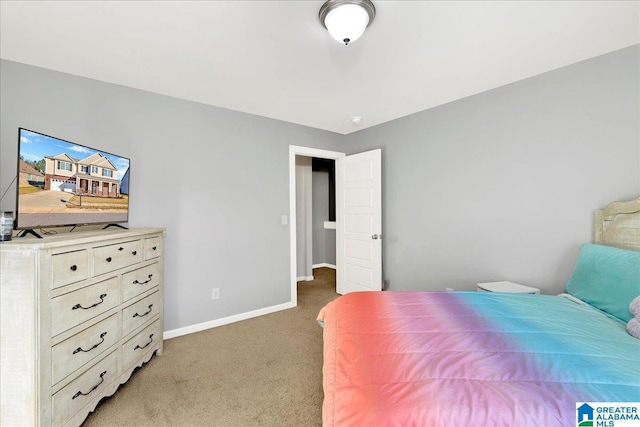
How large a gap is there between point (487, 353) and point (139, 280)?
232cm

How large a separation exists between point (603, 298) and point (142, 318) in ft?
10.5

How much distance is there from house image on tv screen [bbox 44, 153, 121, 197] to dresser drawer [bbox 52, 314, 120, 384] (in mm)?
882

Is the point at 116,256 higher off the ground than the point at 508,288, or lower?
higher

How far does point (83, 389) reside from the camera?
1.54m

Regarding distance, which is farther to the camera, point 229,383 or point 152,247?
point 152,247

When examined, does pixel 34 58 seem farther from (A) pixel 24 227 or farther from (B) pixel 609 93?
(B) pixel 609 93

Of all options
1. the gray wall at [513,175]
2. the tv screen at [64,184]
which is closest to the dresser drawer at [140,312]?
the tv screen at [64,184]

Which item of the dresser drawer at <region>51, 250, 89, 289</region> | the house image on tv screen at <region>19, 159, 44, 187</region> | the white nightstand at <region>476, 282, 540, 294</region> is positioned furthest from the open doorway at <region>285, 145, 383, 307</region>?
the house image on tv screen at <region>19, 159, 44, 187</region>

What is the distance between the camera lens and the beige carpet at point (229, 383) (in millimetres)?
1662

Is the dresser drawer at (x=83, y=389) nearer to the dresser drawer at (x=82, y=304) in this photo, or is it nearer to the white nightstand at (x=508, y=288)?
the dresser drawer at (x=82, y=304)

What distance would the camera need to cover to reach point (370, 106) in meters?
3.05

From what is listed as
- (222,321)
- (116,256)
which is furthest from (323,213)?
(116,256)

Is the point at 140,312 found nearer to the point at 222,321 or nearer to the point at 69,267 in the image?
the point at 69,267

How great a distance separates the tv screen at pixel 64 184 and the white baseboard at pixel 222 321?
1302 mm
